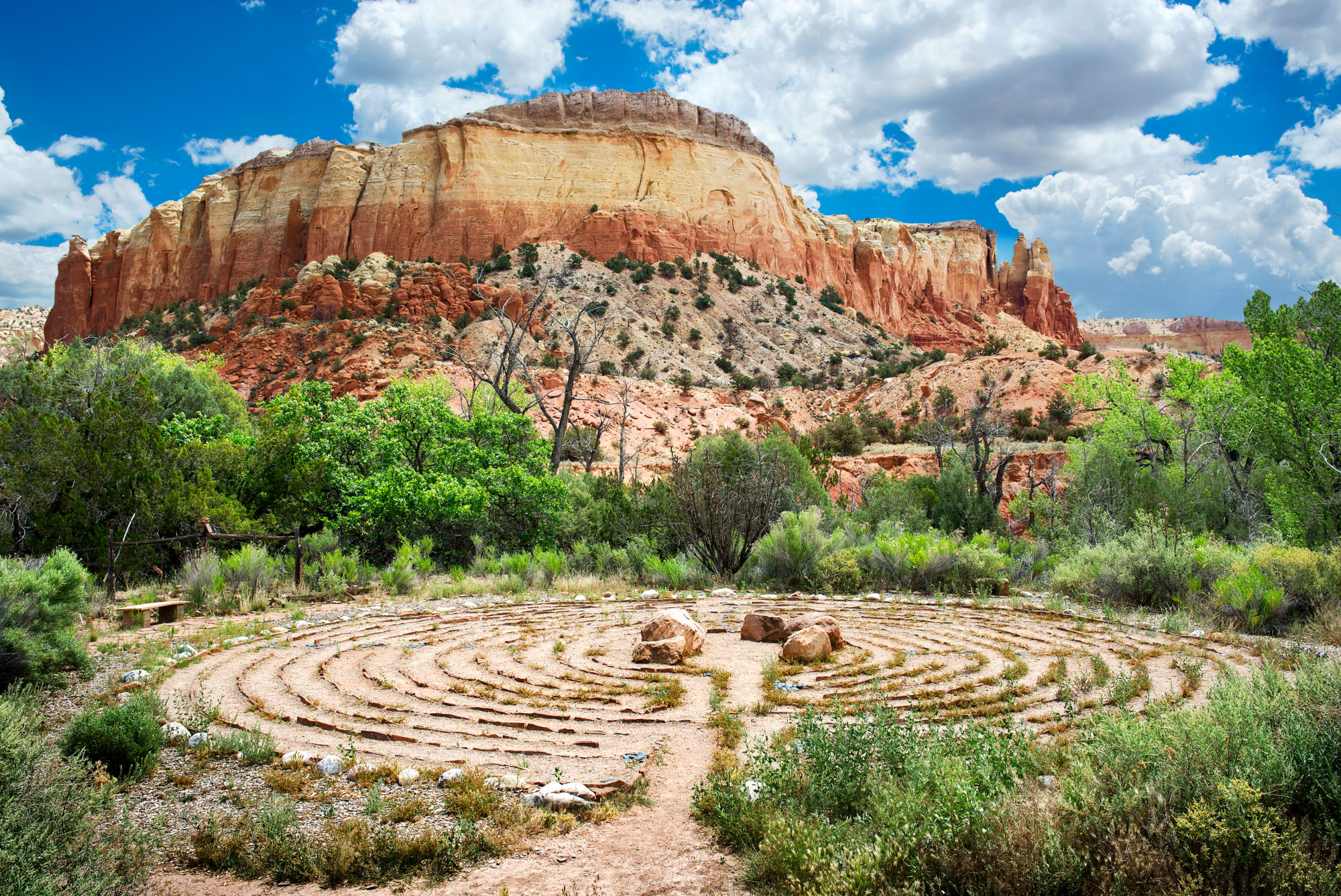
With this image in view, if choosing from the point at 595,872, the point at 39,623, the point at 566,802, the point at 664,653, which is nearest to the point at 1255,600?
the point at 664,653

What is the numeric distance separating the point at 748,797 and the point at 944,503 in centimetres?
1597

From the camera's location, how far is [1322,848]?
296 cm

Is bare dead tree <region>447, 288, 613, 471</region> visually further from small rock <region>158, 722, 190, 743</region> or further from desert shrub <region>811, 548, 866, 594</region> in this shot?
small rock <region>158, 722, 190, 743</region>

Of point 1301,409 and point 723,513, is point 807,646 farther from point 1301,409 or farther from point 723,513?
point 1301,409

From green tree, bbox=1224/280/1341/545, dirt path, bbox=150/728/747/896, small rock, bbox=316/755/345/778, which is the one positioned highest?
green tree, bbox=1224/280/1341/545

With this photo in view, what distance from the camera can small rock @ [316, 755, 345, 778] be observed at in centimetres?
463

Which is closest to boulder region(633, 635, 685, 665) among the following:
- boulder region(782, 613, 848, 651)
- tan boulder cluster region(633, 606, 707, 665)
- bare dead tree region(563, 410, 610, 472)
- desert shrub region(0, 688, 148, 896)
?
tan boulder cluster region(633, 606, 707, 665)

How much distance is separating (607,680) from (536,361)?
120ft

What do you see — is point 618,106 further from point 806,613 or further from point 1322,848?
point 1322,848

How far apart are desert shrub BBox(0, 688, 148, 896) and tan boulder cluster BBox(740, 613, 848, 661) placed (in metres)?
5.18

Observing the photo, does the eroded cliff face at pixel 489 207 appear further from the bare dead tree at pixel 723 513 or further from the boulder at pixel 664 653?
the boulder at pixel 664 653

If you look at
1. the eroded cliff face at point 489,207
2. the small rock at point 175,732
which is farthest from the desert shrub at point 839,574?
the eroded cliff face at point 489,207

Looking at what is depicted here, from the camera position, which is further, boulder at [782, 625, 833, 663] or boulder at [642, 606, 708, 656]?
boulder at [642, 606, 708, 656]

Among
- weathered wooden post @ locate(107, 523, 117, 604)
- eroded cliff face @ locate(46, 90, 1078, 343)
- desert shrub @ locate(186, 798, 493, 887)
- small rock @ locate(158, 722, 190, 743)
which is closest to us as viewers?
desert shrub @ locate(186, 798, 493, 887)
